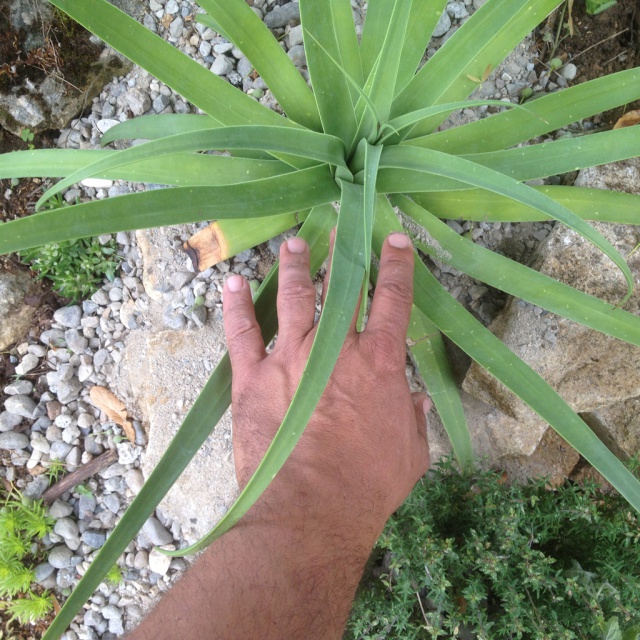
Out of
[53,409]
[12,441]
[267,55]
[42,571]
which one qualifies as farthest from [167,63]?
[42,571]

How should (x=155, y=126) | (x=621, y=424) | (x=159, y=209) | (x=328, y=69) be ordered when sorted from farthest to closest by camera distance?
(x=621, y=424) → (x=155, y=126) → (x=328, y=69) → (x=159, y=209)

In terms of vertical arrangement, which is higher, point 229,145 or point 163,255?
point 163,255

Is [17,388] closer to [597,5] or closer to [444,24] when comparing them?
[444,24]

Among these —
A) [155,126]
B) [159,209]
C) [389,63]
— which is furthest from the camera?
[155,126]

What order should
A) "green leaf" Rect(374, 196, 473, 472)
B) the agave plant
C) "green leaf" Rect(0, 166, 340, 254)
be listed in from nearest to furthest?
"green leaf" Rect(0, 166, 340, 254) < the agave plant < "green leaf" Rect(374, 196, 473, 472)

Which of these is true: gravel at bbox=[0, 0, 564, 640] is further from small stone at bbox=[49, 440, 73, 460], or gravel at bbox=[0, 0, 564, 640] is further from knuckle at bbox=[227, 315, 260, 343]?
knuckle at bbox=[227, 315, 260, 343]

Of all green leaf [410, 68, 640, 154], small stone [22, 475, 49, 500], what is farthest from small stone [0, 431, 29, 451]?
green leaf [410, 68, 640, 154]

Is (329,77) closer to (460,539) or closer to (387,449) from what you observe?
(387,449)

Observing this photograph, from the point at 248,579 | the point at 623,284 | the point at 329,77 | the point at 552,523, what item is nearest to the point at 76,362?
the point at 248,579
